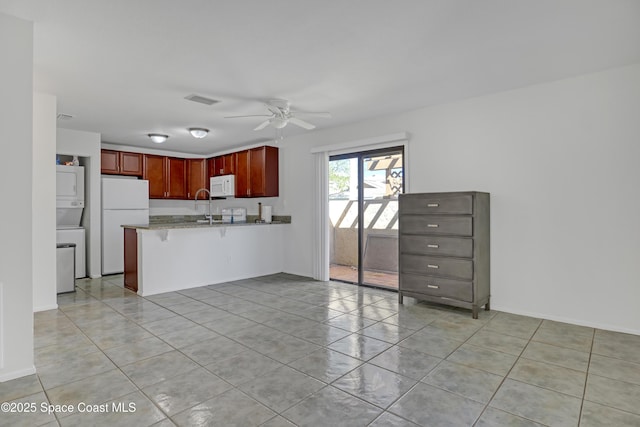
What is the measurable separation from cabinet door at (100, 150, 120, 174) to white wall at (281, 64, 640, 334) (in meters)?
5.55

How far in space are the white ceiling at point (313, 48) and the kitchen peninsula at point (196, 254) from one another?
1.81 meters

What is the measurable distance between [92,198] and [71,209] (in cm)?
34

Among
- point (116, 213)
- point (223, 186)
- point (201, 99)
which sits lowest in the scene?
point (116, 213)

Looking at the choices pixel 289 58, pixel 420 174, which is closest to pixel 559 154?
pixel 420 174

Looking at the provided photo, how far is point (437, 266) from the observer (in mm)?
3924

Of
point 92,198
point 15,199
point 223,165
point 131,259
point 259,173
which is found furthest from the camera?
point 223,165

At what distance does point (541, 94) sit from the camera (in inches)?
142

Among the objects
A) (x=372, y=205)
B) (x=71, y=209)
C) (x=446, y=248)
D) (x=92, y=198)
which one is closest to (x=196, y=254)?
(x=92, y=198)

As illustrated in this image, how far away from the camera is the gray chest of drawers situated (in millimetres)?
3678

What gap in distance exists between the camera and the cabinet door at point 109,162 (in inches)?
A: 249

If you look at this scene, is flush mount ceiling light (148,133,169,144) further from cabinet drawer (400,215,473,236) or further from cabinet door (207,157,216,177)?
cabinet drawer (400,215,473,236)

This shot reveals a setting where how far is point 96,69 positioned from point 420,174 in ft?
12.3

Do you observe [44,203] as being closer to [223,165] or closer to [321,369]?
[223,165]

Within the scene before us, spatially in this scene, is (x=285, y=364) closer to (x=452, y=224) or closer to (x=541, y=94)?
(x=452, y=224)
